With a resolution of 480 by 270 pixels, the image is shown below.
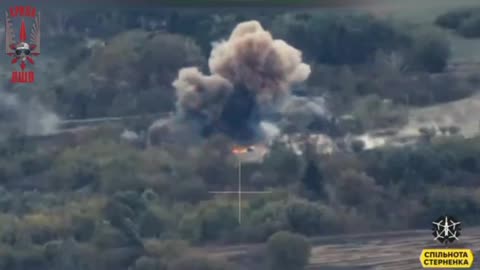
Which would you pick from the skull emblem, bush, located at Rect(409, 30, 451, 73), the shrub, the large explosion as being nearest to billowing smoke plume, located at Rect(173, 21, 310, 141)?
the large explosion

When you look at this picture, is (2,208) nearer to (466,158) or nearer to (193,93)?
(193,93)

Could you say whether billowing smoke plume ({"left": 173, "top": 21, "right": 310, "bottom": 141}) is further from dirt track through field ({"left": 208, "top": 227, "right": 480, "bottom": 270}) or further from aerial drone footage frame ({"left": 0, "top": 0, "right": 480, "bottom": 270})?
dirt track through field ({"left": 208, "top": 227, "right": 480, "bottom": 270})

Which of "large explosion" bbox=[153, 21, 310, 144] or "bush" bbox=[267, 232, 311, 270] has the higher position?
"large explosion" bbox=[153, 21, 310, 144]

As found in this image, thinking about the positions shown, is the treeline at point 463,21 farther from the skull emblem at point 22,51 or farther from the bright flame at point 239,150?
the skull emblem at point 22,51

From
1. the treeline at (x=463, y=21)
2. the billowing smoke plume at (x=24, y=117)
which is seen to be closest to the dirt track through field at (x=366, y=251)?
the treeline at (x=463, y=21)

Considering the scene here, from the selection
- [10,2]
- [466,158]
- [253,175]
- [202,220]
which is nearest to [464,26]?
[466,158]

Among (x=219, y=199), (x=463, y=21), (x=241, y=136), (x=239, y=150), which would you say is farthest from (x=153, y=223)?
(x=463, y=21)
